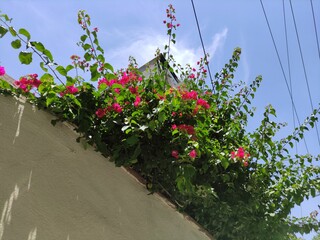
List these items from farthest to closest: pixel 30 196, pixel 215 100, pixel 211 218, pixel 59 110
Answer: pixel 215 100
pixel 211 218
pixel 59 110
pixel 30 196

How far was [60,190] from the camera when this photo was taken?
2246 millimetres

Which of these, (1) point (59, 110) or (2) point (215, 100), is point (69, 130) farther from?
(2) point (215, 100)

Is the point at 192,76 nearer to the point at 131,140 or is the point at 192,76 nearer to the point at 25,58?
the point at 131,140

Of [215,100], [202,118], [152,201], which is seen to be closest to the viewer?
[202,118]

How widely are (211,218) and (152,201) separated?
Answer: 0.65 m

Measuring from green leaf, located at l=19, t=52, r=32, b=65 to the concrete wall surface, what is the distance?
28 cm

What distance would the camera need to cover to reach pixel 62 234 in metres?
2.13

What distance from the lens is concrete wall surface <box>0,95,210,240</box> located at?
6.73ft

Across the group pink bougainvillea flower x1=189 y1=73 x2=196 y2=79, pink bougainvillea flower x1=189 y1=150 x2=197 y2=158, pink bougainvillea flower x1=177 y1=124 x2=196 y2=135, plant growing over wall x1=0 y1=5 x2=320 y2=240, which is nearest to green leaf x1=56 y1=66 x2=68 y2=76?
plant growing over wall x1=0 y1=5 x2=320 y2=240

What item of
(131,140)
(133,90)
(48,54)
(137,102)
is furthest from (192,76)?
(48,54)

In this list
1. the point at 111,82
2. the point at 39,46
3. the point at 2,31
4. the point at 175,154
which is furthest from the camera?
the point at 111,82

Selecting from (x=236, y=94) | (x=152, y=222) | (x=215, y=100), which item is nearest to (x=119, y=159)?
(x=152, y=222)

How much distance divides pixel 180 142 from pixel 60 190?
832mm

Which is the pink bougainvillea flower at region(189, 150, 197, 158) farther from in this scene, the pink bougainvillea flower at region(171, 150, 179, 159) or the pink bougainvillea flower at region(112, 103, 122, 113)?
the pink bougainvillea flower at region(112, 103, 122, 113)
